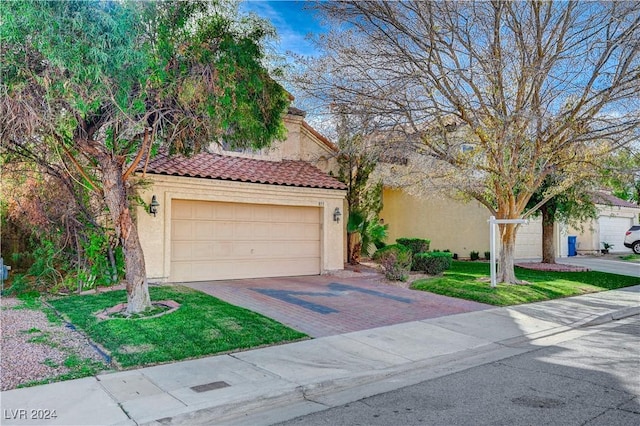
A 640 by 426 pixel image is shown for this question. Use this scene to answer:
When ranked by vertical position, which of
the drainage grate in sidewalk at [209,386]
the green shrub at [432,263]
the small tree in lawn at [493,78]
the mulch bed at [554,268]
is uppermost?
the small tree in lawn at [493,78]

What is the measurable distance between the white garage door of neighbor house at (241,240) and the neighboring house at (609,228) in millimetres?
16128

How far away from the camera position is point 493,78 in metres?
11.2

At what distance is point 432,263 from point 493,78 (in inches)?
271

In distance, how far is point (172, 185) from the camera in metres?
12.3

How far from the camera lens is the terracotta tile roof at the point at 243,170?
12484 mm

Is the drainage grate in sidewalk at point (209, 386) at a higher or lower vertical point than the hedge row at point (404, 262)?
lower

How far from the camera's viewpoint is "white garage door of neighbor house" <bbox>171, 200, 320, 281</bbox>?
12836 mm

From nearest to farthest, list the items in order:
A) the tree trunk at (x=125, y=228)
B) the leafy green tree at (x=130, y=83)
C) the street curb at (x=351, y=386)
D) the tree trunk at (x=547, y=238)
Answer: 1. the street curb at (x=351, y=386)
2. the leafy green tree at (x=130, y=83)
3. the tree trunk at (x=125, y=228)
4. the tree trunk at (x=547, y=238)

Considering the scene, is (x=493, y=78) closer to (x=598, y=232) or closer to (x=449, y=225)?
(x=449, y=225)

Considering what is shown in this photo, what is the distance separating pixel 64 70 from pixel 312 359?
5094 millimetres

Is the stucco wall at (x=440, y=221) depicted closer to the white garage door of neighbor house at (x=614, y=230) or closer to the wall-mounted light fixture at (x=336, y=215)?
the wall-mounted light fixture at (x=336, y=215)

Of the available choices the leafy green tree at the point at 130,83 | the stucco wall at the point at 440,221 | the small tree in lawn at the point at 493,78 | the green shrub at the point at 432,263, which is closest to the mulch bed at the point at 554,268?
the stucco wall at the point at 440,221

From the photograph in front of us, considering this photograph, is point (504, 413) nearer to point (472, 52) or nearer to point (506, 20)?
point (472, 52)

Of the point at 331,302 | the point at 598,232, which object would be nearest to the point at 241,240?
the point at 331,302
